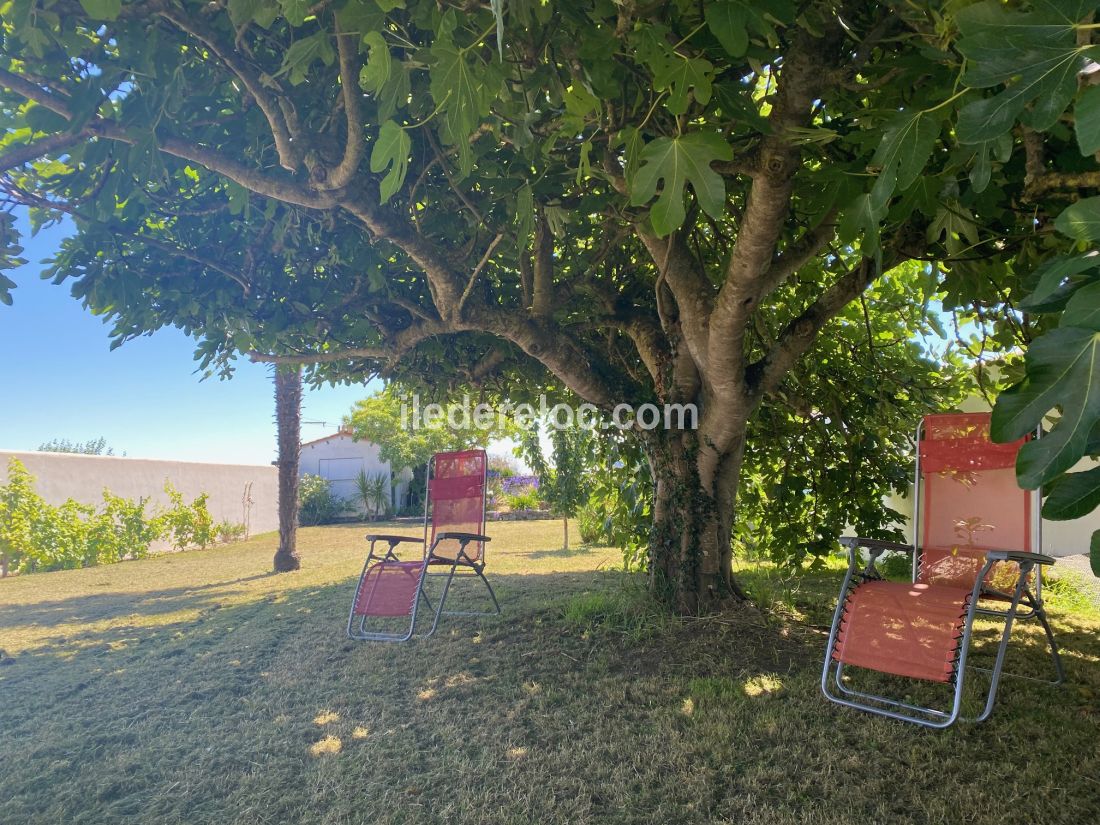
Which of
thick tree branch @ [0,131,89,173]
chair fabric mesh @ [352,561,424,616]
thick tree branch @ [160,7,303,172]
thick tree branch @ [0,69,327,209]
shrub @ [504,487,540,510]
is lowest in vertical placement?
shrub @ [504,487,540,510]

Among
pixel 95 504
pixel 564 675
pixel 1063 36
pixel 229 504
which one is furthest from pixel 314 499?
pixel 1063 36

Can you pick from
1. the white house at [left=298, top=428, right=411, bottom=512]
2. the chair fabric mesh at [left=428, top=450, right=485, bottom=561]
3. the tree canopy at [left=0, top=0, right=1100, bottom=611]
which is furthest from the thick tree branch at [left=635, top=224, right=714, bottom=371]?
the white house at [left=298, top=428, right=411, bottom=512]

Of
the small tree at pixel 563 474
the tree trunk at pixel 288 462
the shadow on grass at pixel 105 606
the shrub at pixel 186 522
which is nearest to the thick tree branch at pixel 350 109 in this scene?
the shadow on grass at pixel 105 606

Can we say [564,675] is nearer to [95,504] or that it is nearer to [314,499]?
[95,504]

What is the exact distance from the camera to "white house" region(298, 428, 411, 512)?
66.9 feet

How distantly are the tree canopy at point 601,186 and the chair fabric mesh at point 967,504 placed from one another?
73 centimetres

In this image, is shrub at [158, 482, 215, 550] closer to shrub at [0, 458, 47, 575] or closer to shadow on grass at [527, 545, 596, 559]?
shrub at [0, 458, 47, 575]

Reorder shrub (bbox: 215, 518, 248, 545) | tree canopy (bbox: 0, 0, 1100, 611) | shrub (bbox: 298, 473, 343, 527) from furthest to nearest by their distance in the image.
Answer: shrub (bbox: 298, 473, 343, 527) < shrub (bbox: 215, 518, 248, 545) < tree canopy (bbox: 0, 0, 1100, 611)

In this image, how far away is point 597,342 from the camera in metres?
5.46

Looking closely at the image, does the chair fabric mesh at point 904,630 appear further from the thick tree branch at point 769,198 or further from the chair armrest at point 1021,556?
the thick tree branch at point 769,198

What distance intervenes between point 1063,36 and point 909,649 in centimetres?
254

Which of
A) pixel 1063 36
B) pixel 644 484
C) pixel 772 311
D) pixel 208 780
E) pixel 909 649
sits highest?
pixel 772 311

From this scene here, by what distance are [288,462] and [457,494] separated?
5.19 meters

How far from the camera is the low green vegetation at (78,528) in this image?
9500 millimetres
